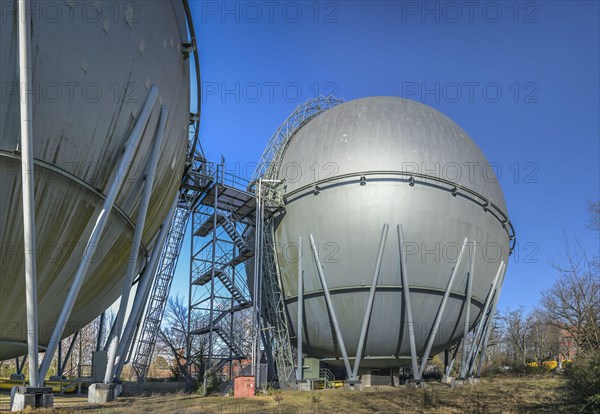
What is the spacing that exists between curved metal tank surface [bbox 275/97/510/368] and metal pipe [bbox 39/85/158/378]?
457 inches

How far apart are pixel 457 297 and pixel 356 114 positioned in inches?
375

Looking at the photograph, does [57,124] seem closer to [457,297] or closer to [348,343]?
[348,343]

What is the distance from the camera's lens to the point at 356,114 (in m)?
23.1

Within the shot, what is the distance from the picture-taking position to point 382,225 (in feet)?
66.6

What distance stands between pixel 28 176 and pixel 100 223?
1942 mm

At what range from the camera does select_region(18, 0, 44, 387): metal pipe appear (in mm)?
8273

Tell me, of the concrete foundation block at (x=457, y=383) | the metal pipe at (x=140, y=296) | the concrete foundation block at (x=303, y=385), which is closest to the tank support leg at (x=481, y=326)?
the concrete foundation block at (x=457, y=383)

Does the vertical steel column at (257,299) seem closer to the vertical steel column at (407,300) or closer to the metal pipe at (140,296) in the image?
the vertical steel column at (407,300)

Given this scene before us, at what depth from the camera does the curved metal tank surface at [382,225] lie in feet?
67.3

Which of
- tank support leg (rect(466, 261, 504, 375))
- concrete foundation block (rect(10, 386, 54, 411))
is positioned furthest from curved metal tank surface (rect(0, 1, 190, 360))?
tank support leg (rect(466, 261, 504, 375))

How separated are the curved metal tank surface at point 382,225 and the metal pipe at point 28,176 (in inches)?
537

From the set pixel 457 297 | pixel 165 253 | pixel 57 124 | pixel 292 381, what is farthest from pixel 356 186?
pixel 57 124

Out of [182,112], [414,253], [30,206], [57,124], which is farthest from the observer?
[414,253]

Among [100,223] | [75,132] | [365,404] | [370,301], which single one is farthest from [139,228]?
[370,301]
